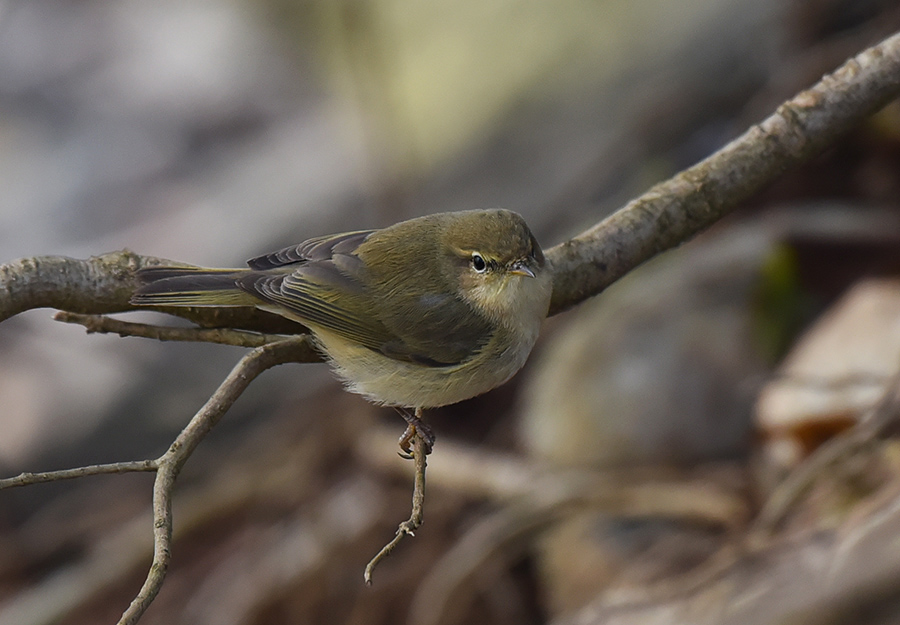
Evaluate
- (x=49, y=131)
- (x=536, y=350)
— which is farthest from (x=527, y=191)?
(x=49, y=131)

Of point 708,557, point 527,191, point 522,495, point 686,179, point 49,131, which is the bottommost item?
point 708,557

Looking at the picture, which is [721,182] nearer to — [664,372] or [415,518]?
[415,518]

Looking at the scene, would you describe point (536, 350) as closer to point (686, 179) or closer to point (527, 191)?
point (527, 191)

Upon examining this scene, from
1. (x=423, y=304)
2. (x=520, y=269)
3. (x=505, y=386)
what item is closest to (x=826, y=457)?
(x=520, y=269)

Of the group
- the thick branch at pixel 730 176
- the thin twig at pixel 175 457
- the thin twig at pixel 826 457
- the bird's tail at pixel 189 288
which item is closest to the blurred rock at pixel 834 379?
the thin twig at pixel 826 457

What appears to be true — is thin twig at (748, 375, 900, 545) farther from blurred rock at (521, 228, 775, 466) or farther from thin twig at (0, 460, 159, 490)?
thin twig at (0, 460, 159, 490)

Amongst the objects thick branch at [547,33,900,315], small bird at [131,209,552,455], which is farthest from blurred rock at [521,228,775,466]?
thick branch at [547,33,900,315]
